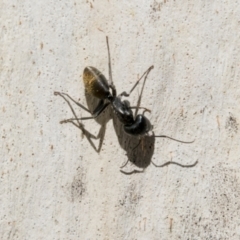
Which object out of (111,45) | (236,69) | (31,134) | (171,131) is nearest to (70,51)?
(111,45)

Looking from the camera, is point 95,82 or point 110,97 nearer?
point 95,82

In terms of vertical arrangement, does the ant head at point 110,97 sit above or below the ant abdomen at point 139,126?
above

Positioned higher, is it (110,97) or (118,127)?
(110,97)

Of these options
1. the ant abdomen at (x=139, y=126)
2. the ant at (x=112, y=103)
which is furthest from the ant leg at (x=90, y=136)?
the ant abdomen at (x=139, y=126)

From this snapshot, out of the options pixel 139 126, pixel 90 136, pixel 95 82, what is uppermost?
pixel 95 82

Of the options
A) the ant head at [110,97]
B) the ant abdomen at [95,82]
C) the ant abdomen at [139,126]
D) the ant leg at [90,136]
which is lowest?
the ant leg at [90,136]

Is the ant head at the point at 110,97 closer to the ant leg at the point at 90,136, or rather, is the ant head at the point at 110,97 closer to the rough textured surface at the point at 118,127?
the rough textured surface at the point at 118,127

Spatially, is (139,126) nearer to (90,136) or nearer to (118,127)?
(118,127)

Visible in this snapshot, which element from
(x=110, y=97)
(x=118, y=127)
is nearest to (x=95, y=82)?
(x=110, y=97)

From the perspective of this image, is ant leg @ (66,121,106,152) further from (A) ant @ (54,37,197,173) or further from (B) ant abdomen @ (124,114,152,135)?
(B) ant abdomen @ (124,114,152,135)
